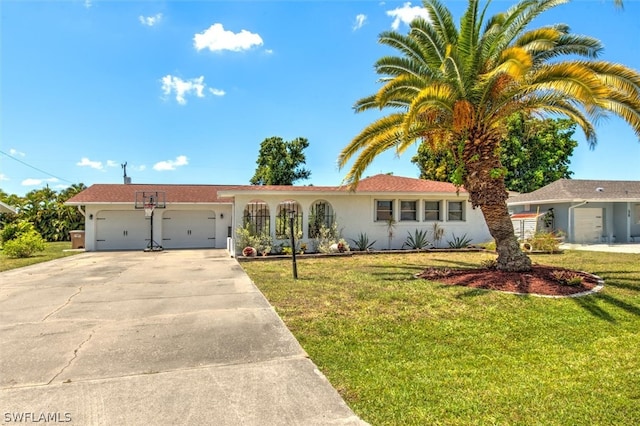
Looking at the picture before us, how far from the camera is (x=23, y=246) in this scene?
15.6 meters

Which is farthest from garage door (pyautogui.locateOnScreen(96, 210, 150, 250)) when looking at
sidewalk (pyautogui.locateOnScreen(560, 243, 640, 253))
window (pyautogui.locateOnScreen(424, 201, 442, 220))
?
sidewalk (pyautogui.locateOnScreen(560, 243, 640, 253))

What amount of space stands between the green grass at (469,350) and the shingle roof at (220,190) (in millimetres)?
8029

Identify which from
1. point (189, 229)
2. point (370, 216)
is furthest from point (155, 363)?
point (189, 229)

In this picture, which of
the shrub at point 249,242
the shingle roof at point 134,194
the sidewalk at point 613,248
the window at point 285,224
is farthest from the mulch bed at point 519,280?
the shingle roof at point 134,194

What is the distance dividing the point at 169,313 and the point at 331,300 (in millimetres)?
3100

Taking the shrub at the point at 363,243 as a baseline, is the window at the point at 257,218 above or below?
above

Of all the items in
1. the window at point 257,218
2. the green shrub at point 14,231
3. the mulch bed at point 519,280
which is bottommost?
the mulch bed at point 519,280

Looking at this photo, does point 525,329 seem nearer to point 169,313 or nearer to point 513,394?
point 513,394

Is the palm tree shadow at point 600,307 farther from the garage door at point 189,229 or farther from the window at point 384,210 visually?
the garage door at point 189,229

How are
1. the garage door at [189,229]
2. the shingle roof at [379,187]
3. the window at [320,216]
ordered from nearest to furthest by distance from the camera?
1. the shingle roof at [379,187]
2. the window at [320,216]
3. the garage door at [189,229]

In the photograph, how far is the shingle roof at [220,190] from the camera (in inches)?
651

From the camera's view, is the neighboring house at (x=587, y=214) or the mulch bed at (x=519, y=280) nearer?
the mulch bed at (x=519, y=280)

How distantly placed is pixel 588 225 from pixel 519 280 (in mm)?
18237

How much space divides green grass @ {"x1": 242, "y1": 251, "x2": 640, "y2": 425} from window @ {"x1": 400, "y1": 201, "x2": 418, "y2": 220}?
9586 millimetres
